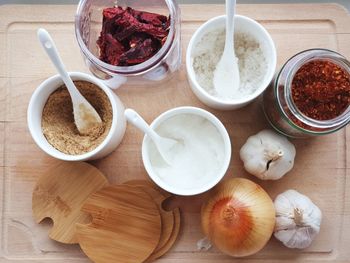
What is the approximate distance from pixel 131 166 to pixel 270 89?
36cm

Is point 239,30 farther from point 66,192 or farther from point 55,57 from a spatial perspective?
point 66,192

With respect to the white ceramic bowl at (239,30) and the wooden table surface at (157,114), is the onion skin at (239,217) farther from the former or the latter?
the white ceramic bowl at (239,30)

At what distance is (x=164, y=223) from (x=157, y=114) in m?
0.25

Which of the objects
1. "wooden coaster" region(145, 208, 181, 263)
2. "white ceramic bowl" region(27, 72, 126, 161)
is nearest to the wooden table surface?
"wooden coaster" region(145, 208, 181, 263)

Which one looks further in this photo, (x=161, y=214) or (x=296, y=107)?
(x=161, y=214)

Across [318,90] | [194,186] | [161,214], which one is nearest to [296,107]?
[318,90]

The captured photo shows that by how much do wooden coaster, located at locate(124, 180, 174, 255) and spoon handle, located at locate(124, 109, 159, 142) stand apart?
140mm

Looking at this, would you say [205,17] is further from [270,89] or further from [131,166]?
[131,166]

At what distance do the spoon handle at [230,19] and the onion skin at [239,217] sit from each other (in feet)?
1.00

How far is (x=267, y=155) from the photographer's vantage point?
1042 millimetres

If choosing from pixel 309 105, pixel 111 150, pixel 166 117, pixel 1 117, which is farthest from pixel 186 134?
pixel 1 117

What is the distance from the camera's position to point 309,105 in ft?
3.17

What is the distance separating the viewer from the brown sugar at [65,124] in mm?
1035

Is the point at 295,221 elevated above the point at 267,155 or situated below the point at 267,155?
below
